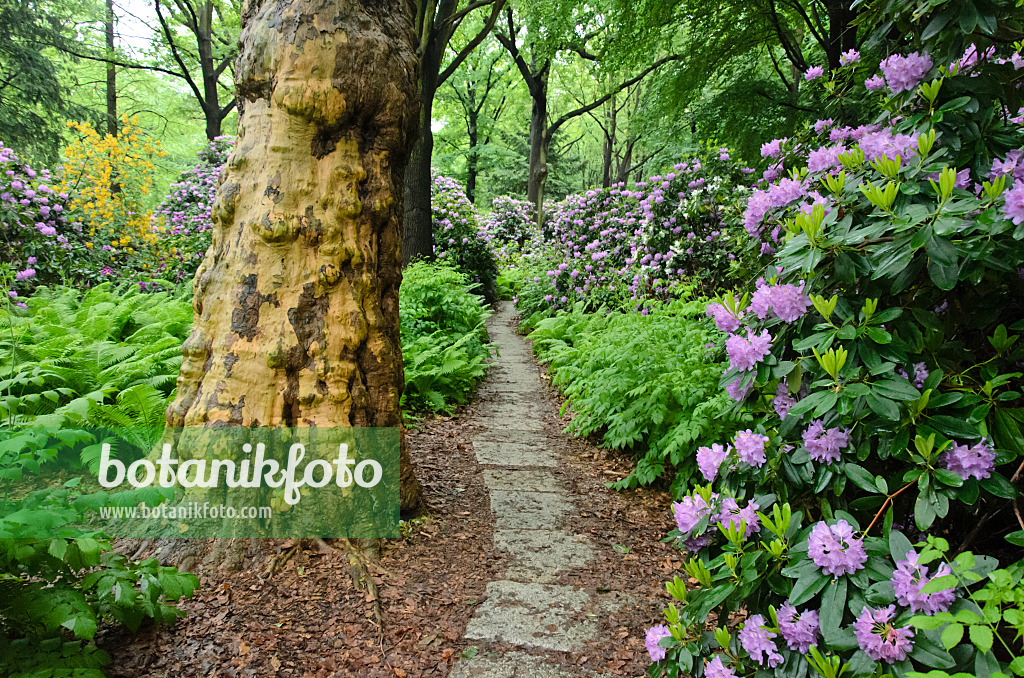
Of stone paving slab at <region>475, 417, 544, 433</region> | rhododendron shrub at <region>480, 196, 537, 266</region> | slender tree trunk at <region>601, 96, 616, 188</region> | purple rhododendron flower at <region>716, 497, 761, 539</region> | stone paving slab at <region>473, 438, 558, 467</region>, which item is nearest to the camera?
purple rhododendron flower at <region>716, 497, 761, 539</region>

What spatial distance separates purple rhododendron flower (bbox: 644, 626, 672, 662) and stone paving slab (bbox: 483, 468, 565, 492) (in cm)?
225

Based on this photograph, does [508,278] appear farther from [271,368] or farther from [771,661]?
[771,661]

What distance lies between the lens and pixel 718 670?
144 cm

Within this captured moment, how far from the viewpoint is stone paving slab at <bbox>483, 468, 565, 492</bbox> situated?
3.96 m

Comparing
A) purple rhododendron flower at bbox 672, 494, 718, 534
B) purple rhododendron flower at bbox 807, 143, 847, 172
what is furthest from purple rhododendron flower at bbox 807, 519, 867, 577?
purple rhododendron flower at bbox 807, 143, 847, 172

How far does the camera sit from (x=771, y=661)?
1.40 metres

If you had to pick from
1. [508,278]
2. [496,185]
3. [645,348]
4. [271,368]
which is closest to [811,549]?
[271,368]

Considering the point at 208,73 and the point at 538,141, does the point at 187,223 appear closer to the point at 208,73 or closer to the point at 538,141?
the point at 208,73

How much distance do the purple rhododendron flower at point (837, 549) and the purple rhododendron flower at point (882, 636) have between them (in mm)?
94

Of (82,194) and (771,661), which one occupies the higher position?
(82,194)

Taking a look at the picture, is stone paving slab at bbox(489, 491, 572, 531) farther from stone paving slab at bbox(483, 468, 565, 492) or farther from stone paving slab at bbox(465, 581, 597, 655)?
stone paving slab at bbox(465, 581, 597, 655)

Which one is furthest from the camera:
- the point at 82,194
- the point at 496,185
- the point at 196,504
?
the point at 496,185

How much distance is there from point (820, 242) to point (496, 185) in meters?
27.0

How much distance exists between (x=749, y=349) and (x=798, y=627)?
2.33 feet
